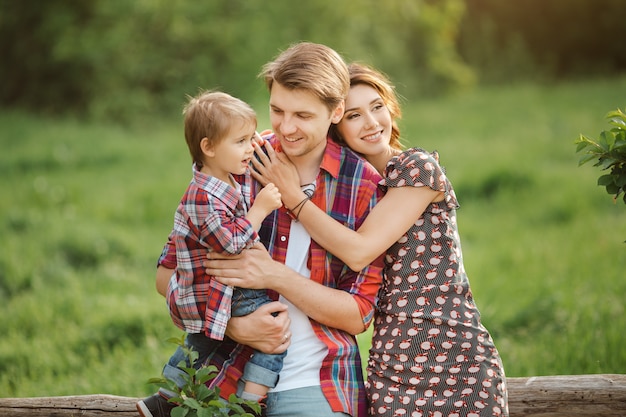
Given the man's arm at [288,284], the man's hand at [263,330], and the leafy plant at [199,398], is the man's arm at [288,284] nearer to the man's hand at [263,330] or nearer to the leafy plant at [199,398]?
the man's hand at [263,330]

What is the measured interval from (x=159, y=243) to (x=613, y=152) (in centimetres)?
525

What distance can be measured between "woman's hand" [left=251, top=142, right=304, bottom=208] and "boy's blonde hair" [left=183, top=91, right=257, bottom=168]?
218 millimetres

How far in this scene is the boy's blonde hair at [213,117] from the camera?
2.70 meters

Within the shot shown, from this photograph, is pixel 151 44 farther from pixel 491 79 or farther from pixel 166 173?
pixel 491 79

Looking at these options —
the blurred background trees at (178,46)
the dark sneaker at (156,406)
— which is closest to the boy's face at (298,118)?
the dark sneaker at (156,406)

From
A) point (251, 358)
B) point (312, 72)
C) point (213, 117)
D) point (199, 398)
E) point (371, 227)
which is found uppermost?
point (312, 72)

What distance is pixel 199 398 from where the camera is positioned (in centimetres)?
262

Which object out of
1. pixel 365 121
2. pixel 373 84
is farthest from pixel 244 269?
pixel 373 84

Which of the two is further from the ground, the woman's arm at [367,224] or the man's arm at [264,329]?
the woman's arm at [367,224]

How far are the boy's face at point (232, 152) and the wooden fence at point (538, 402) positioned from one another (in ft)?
3.33

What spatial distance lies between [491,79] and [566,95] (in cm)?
346

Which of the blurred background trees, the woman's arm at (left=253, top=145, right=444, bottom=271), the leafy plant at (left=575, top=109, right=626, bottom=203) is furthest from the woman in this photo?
the blurred background trees

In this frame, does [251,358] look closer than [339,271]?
Yes

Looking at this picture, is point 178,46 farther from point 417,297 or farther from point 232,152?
point 417,297
